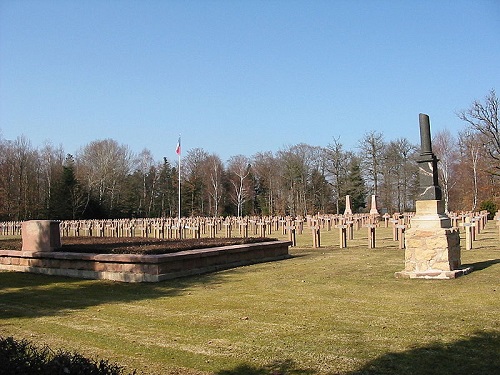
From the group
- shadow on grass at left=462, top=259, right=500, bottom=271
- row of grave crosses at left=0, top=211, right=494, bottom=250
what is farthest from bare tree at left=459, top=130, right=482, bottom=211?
shadow on grass at left=462, top=259, right=500, bottom=271

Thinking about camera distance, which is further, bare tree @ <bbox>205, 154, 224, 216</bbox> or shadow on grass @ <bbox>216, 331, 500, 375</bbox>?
bare tree @ <bbox>205, 154, 224, 216</bbox>

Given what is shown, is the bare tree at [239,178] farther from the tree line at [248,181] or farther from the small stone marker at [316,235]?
the small stone marker at [316,235]

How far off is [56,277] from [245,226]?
49.9 ft

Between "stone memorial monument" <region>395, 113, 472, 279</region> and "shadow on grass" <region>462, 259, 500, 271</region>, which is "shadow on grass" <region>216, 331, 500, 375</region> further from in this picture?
"shadow on grass" <region>462, 259, 500, 271</region>

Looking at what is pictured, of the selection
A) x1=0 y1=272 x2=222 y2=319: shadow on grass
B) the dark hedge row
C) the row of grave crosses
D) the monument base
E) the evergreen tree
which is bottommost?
x1=0 y1=272 x2=222 y2=319: shadow on grass

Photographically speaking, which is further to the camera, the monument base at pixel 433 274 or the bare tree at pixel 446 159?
the bare tree at pixel 446 159

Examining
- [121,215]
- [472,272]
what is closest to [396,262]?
[472,272]

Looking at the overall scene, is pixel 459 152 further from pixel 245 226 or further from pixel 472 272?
pixel 472 272

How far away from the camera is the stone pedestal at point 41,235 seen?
13.6 metres

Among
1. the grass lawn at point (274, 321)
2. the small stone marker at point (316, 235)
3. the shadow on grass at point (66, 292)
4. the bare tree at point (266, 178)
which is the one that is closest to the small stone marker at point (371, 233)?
the small stone marker at point (316, 235)

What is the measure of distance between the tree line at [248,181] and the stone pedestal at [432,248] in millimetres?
36535

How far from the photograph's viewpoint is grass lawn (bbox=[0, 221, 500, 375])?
5066mm

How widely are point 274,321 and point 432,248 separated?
16.1ft

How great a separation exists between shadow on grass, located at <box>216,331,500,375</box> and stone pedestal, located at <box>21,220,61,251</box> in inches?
398
